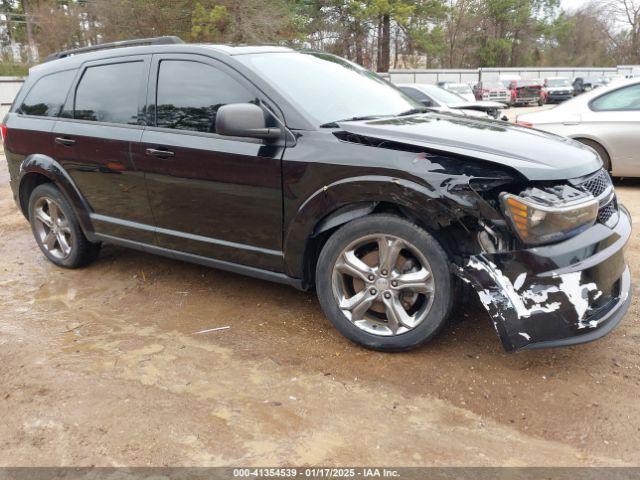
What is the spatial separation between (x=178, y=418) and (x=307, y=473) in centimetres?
74

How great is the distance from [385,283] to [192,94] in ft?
5.98

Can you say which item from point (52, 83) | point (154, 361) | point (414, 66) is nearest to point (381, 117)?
point (154, 361)

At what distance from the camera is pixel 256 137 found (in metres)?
3.25

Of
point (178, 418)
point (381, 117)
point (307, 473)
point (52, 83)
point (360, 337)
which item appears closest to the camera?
point (307, 473)

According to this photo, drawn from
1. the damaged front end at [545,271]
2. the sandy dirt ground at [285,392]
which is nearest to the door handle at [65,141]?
the sandy dirt ground at [285,392]

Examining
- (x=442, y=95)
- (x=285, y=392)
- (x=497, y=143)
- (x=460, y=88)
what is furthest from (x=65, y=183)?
(x=460, y=88)

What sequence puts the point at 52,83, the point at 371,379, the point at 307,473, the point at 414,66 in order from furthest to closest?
the point at 414,66 → the point at 52,83 → the point at 371,379 → the point at 307,473

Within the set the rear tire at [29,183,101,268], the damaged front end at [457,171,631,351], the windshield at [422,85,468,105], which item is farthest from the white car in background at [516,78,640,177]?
the rear tire at [29,183,101,268]

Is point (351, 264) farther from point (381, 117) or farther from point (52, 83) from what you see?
point (52, 83)

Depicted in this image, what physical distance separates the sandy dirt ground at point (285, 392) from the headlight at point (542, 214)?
0.66m

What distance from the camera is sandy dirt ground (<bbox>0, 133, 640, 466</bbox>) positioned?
94.5 inches

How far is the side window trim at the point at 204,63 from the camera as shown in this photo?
3.37 metres

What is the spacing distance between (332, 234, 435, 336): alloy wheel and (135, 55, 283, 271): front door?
1.65 feet

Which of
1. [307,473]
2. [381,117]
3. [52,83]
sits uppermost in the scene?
[52,83]
